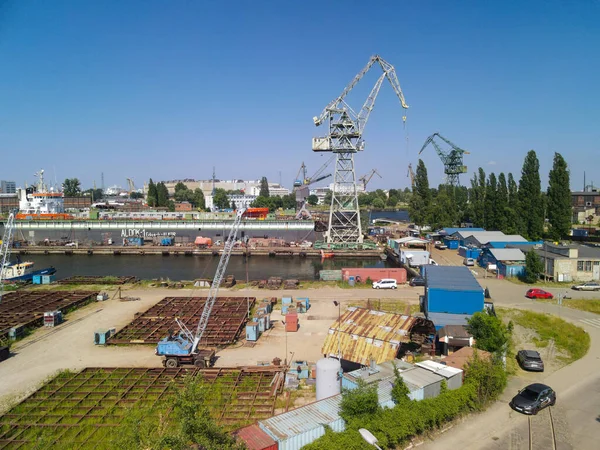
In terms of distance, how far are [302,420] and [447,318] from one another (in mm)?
7222

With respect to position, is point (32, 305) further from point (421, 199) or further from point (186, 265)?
point (421, 199)

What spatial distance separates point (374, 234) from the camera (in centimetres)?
4503

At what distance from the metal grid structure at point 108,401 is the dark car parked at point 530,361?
6464 mm

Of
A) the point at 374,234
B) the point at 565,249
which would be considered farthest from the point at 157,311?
the point at 374,234

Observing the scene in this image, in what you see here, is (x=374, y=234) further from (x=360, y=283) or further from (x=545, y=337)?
(x=545, y=337)

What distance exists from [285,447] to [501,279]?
1854 centimetres

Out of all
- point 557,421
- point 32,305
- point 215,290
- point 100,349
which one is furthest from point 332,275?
point 557,421

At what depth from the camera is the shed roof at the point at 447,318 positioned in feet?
41.3

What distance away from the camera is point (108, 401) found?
979cm

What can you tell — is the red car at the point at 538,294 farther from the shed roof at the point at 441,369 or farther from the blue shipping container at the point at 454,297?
the shed roof at the point at 441,369

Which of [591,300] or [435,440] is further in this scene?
[591,300]

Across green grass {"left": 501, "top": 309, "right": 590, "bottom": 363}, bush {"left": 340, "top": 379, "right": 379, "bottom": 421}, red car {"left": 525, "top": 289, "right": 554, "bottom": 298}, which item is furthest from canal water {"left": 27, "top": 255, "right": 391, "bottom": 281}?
bush {"left": 340, "top": 379, "right": 379, "bottom": 421}

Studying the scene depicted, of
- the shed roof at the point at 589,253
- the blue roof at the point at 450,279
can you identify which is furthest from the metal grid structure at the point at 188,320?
the shed roof at the point at 589,253

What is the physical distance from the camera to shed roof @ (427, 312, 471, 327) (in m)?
12.6
